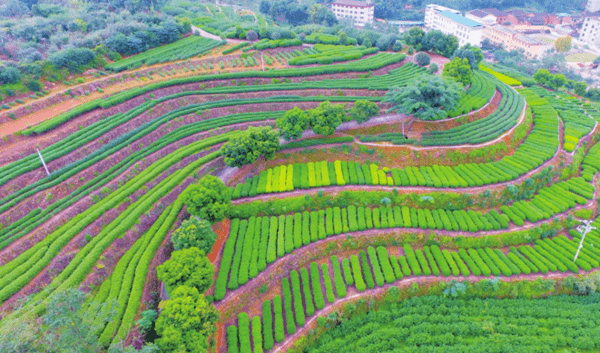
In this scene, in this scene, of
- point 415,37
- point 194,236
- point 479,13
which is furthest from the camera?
point 479,13

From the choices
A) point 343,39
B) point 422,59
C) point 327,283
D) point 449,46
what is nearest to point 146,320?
point 327,283

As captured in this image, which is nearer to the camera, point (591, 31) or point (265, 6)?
point (265, 6)

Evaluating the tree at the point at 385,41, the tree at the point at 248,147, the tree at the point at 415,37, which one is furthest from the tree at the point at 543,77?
the tree at the point at 248,147

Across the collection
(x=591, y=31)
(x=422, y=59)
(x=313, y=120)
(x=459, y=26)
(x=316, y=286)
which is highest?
(x=459, y=26)

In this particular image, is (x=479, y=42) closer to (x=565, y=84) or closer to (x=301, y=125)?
(x=565, y=84)

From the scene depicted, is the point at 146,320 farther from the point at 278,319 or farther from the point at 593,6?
the point at 593,6

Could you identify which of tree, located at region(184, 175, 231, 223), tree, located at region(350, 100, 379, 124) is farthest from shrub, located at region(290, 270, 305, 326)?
tree, located at region(350, 100, 379, 124)
